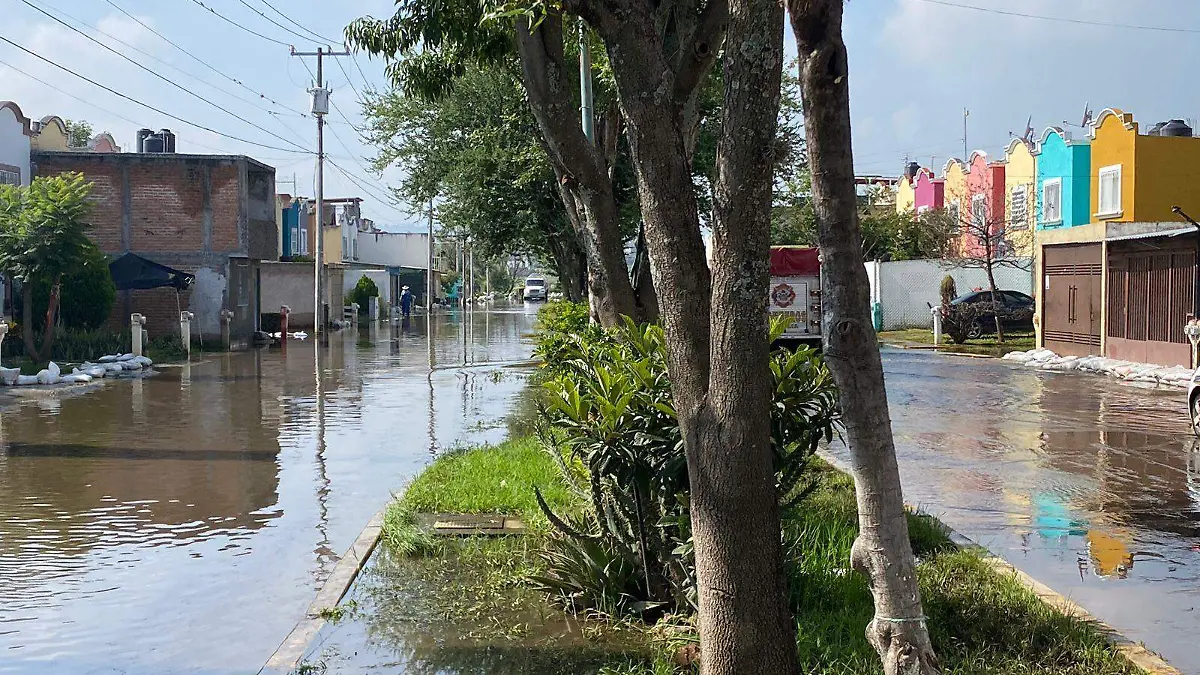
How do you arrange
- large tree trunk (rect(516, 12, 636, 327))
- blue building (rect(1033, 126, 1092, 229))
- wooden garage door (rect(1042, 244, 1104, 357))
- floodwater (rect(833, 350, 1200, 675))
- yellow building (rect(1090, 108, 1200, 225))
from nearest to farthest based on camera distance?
floodwater (rect(833, 350, 1200, 675)) < large tree trunk (rect(516, 12, 636, 327)) < wooden garage door (rect(1042, 244, 1104, 357)) < yellow building (rect(1090, 108, 1200, 225)) < blue building (rect(1033, 126, 1092, 229))

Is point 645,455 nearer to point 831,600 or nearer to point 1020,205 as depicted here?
point 831,600

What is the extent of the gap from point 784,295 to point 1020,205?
68.0 ft

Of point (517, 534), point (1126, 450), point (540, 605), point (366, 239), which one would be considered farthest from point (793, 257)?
point (366, 239)

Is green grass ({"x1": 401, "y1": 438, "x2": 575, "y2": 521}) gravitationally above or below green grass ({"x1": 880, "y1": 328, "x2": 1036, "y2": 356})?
below

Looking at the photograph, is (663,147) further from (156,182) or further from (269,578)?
(156,182)

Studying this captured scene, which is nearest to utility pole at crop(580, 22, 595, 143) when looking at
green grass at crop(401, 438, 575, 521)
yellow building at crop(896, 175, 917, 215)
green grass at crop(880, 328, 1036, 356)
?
green grass at crop(401, 438, 575, 521)

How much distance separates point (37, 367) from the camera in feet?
83.7

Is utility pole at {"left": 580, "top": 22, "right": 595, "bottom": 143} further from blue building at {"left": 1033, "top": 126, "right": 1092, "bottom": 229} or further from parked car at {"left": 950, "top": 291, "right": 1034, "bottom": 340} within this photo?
blue building at {"left": 1033, "top": 126, "right": 1092, "bottom": 229}

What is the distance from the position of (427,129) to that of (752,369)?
2493cm

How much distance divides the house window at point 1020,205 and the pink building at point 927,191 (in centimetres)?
711

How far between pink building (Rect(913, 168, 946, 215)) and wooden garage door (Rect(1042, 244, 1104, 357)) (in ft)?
64.4

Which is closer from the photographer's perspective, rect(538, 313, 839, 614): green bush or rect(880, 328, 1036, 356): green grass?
rect(538, 313, 839, 614): green bush

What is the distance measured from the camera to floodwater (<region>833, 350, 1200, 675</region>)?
26.6 feet

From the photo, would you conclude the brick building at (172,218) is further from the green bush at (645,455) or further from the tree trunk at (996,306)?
the green bush at (645,455)
